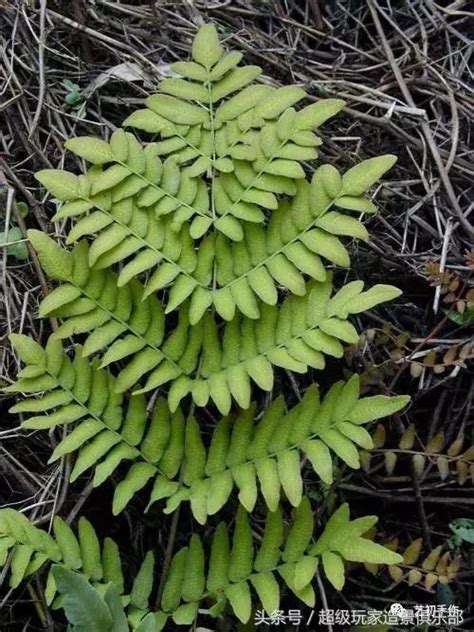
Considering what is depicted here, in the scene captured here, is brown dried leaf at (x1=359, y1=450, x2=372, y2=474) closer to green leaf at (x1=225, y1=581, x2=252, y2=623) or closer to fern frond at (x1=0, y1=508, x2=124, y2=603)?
green leaf at (x1=225, y1=581, x2=252, y2=623)

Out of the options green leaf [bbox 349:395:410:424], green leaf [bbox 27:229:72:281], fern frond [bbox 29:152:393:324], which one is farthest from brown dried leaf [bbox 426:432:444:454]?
green leaf [bbox 27:229:72:281]

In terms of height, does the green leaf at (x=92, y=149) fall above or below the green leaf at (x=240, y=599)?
above

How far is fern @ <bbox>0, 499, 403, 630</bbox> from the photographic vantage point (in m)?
1.79

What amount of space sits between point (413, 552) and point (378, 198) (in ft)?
2.68

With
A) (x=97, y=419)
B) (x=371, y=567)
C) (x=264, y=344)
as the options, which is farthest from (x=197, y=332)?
(x=371, y=567)

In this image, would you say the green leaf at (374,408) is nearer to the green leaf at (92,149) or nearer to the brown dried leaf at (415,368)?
the brown dried leaf at (415,368)

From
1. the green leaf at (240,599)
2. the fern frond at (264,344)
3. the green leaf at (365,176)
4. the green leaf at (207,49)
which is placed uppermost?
the green leaf at (207,49)

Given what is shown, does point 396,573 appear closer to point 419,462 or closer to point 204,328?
point 419,462

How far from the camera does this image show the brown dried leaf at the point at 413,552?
199 centimetres

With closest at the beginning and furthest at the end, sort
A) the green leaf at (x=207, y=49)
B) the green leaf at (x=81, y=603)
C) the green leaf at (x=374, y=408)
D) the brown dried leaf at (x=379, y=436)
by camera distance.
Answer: the green leaf at (x=81, y=603), the green leaf at (x=374, y=408), the green leaf at (x=207, y=49), the brown dried leaf at (x=379, y=436)

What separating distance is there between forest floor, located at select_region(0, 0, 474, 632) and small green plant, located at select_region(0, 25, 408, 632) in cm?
18

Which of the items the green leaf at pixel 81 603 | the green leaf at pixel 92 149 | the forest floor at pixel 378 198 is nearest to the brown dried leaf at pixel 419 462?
the forest floor at pixel 378 198

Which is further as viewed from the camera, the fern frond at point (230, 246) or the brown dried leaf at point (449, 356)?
the brown dried leaf at point (449, 356)

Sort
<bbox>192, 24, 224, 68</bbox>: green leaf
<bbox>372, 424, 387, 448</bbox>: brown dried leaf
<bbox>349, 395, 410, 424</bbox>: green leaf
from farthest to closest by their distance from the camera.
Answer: <bbox>372, 424, 387, 448</bbox>: brown dried leaf
<bbox>192, 24, 224, 68</bbox>: green leaf
<bbox>349, 395, 410, 424</bbox>: green leaf
